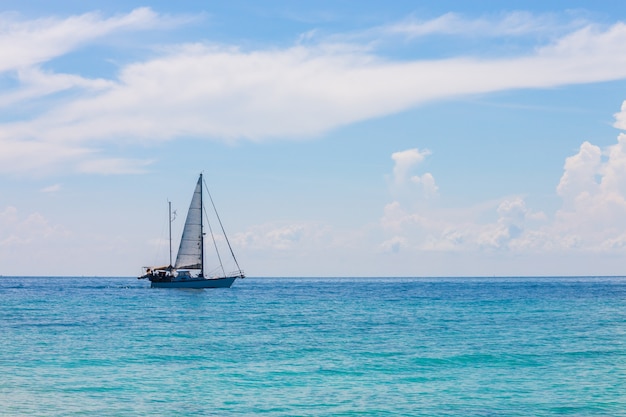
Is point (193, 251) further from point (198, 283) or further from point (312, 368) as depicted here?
point (312, 368)

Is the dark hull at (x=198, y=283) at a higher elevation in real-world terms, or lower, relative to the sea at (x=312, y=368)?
higher

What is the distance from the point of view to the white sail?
408 ft

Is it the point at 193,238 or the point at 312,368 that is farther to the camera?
the point at 193,238

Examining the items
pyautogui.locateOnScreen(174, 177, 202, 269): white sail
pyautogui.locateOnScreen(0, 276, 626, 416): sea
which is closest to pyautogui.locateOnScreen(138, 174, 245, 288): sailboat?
pyautogui.locateOnScreen(174, 177, 202, 269): white sail

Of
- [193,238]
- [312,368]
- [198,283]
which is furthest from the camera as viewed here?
[198,283]

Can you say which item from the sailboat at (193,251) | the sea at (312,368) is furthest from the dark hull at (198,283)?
the sea at (312,368)

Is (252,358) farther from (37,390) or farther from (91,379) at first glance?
(37,390)

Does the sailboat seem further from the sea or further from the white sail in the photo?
the sea

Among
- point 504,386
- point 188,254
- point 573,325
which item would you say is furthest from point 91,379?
point 188,254

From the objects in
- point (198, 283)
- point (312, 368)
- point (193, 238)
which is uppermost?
point (193, 238)

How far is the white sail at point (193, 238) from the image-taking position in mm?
124500

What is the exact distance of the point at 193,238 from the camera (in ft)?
410

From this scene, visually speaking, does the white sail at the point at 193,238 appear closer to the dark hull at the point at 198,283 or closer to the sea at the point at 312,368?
the dark hull at the point at 198,283

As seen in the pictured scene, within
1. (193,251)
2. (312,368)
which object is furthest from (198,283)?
(312,368)
